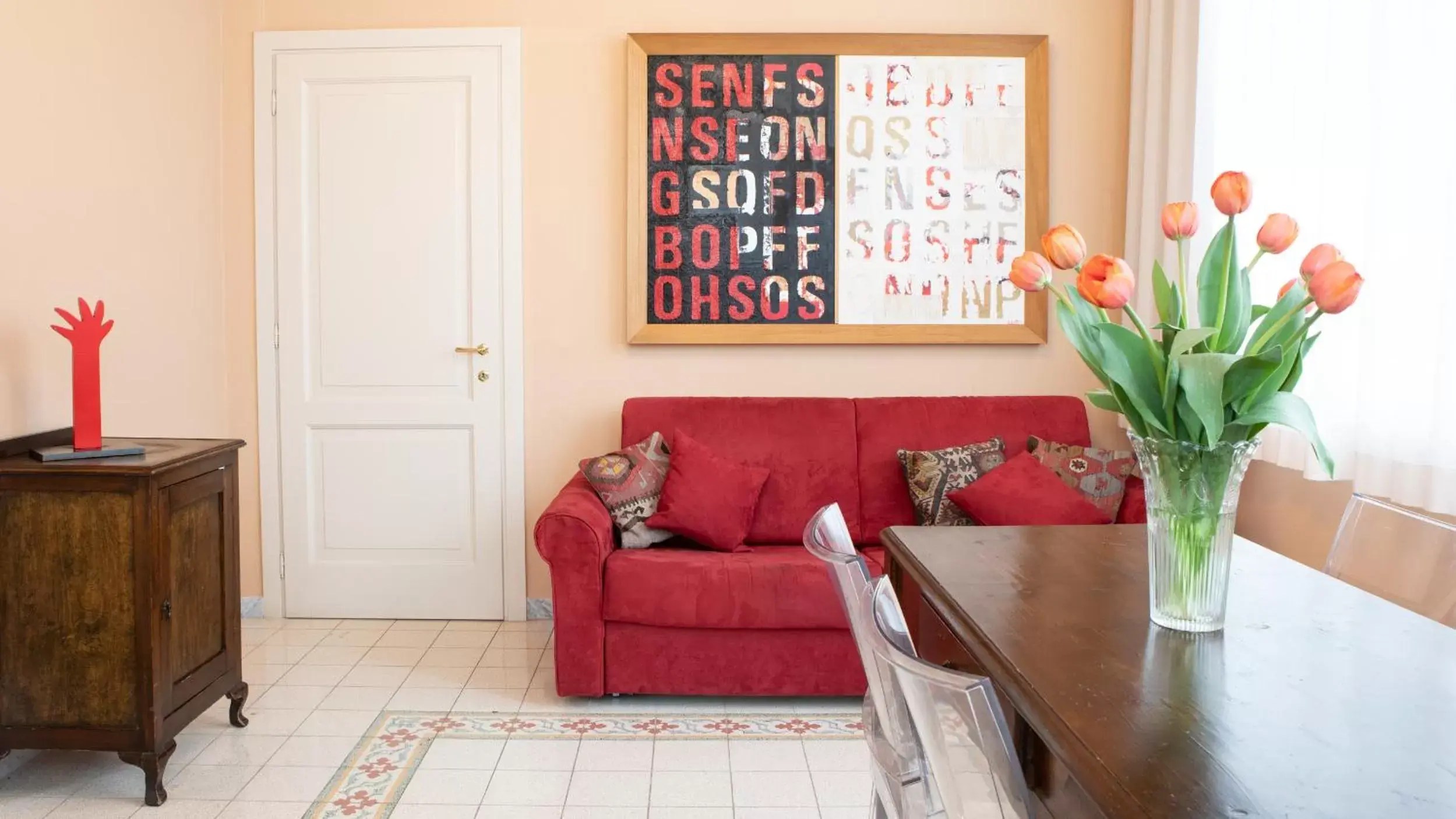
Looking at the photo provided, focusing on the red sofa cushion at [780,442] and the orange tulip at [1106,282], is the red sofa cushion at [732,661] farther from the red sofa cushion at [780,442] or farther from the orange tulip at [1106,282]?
the orange tulip at [1106,282]

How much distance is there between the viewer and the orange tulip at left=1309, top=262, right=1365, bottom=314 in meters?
1.18

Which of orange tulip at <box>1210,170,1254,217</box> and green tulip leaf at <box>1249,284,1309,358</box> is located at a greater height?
orange tulip at <box>1210,170,1254,217</box>

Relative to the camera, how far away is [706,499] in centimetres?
330

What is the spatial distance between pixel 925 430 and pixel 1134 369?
7.61 ft

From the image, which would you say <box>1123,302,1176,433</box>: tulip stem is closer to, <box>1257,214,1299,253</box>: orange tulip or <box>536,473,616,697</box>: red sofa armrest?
<box>1257,214,1299,253</box>: orange tulip

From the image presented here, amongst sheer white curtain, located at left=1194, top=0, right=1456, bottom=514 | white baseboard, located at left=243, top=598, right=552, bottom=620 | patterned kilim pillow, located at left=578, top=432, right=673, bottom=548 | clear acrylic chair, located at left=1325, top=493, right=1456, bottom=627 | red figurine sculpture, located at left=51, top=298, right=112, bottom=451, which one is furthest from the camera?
white baseboard, located at left=243, top=598, right=552, bottom=620

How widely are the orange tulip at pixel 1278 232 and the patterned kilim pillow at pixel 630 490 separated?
2272 millimetres

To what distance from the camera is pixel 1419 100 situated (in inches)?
94.0

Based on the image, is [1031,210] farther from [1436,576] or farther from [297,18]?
[297,18]

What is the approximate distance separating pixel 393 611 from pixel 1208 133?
339 cm

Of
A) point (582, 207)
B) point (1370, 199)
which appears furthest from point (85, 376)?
point (1370, 199)

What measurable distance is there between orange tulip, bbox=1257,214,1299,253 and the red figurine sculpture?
2554mm

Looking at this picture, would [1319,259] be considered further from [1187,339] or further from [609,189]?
[609,189]

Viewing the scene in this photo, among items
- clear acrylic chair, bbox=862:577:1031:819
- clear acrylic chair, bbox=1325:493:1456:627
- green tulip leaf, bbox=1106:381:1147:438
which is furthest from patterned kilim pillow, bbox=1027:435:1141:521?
clear acrylic chair, bbox=862:577:1031:819
